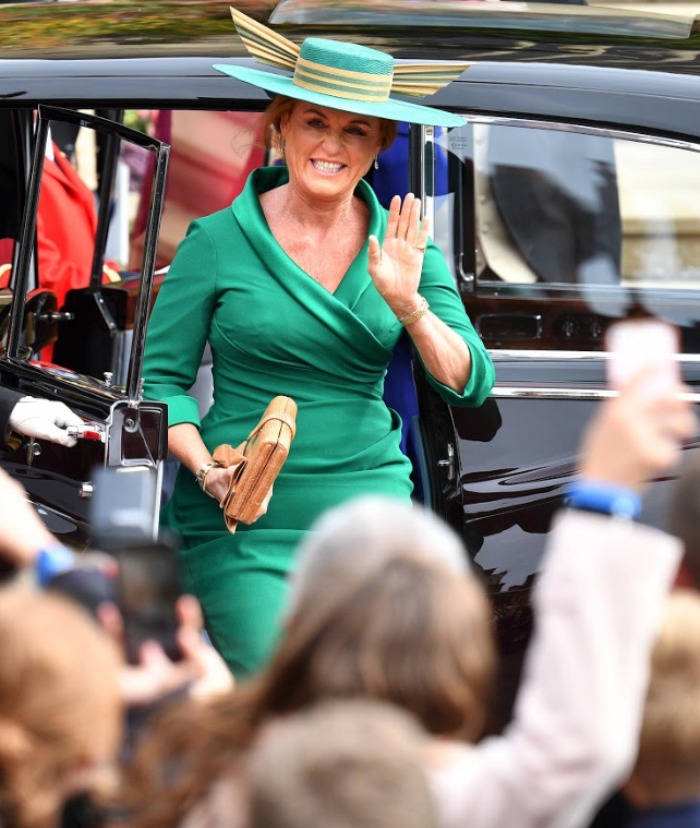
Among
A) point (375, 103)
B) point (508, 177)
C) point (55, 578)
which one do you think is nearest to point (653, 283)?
point (508, 177)

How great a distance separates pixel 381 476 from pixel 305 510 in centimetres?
17

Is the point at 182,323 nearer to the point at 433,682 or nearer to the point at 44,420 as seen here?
the point at 44,420

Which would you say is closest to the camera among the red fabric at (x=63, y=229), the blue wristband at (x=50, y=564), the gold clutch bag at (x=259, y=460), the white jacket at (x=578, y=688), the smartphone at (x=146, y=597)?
the white jacket at (x=578, y=688)

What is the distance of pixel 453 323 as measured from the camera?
3490 mm

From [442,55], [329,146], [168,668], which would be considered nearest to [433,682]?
[168,668]

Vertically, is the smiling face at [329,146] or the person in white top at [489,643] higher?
the smiling face at [329,146]

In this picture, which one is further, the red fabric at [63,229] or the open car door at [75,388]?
the red fabric at [63,229]

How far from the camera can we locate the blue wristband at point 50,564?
2332 mm

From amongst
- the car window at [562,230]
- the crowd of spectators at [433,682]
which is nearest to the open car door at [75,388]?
the car window at [562,230]

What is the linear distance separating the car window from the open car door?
2.39 feet

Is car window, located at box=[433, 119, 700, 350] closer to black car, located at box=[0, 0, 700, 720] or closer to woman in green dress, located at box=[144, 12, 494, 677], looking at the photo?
black car, located at box=[0, 0, 700, 720]

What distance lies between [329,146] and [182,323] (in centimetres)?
47

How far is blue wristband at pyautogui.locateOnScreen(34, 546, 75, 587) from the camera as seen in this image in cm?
233

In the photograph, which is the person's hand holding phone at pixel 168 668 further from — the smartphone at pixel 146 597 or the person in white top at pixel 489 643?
the person in white top at pixel 489 643
